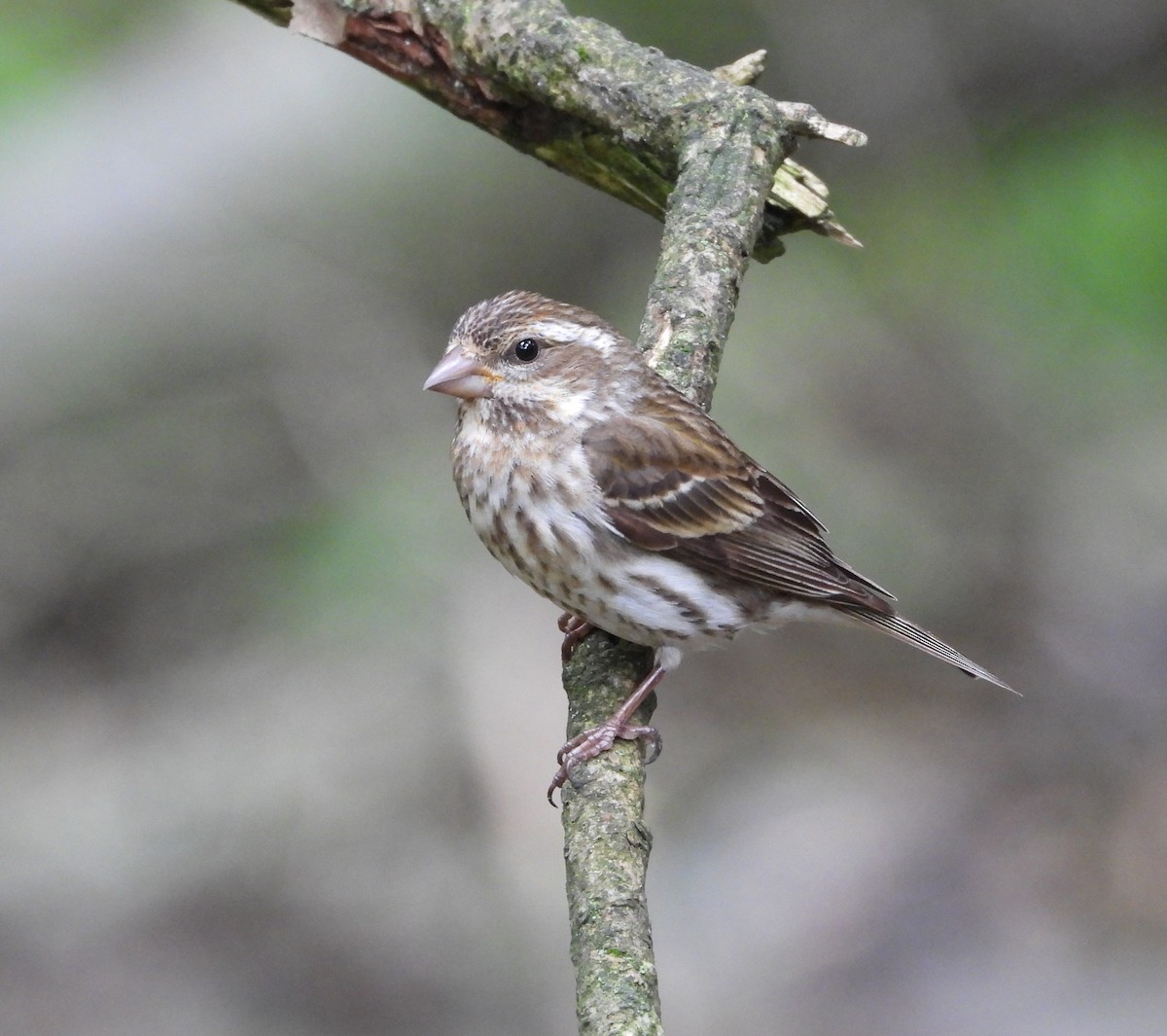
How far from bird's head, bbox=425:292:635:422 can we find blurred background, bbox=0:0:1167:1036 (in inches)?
92.4

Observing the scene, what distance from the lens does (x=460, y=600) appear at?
7387 millimetres

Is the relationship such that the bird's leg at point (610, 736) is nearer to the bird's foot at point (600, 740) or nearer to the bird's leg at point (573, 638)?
the bird's foot at point (600, 740)

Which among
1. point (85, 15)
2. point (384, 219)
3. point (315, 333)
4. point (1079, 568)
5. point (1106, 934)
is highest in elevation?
point (85, 15)

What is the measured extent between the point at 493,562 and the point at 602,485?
8.93ft

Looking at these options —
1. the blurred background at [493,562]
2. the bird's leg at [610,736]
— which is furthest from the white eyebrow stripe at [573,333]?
the blurred background at [493,562]

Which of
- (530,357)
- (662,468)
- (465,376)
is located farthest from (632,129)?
(662,468)

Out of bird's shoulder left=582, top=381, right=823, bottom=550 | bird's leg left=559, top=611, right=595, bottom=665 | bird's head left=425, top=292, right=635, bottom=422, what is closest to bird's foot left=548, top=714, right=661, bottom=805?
bird's leg left=559, top=611, right=595, bottom=665

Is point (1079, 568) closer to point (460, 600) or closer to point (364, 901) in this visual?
point (460, 600)

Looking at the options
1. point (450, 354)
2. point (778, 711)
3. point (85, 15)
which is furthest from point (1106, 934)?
point (85, 15)

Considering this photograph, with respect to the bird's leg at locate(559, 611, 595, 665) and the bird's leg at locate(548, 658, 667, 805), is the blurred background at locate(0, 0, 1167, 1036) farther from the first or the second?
the bird's leg at locate(548, 658, 667, 805)

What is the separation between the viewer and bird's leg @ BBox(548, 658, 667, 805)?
4.09 metres

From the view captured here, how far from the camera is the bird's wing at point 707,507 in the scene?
4891mm

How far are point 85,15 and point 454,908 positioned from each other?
5084mm

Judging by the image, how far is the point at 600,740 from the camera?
165 inches
